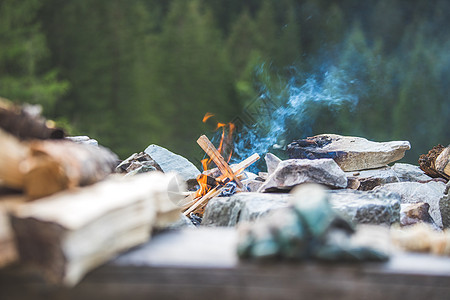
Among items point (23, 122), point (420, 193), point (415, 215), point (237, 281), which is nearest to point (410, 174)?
point (420, 193)

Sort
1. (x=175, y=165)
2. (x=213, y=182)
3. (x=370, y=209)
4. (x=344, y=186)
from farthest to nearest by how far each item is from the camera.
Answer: (x=175, y=165) → (x=213, y=182) → (x=344, y=186) → (x=370, y=209)

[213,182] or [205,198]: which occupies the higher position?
[213,182]

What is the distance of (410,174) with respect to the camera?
4086 millimetres

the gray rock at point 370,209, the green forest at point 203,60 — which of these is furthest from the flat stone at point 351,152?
the green forest at point 203,60

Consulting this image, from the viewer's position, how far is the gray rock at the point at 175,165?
12.6 feet

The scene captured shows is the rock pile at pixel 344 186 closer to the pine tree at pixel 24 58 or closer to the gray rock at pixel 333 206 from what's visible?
the gray rock at pixel 333 206

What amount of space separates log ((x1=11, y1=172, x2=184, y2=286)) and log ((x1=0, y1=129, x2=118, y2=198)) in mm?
33

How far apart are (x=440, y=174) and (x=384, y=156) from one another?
43 cm

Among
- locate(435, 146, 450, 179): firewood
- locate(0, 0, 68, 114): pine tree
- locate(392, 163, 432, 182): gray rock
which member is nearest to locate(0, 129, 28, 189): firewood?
locate(435, 146, 450, 179): firewood

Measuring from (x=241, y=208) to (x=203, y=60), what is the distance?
7825 mm

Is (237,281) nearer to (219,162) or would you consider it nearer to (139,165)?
(219,162)

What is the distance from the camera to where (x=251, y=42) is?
9680 millimetres

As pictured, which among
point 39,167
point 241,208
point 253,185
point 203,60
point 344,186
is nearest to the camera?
point 39,167

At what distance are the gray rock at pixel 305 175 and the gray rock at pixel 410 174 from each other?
157 centimetres
